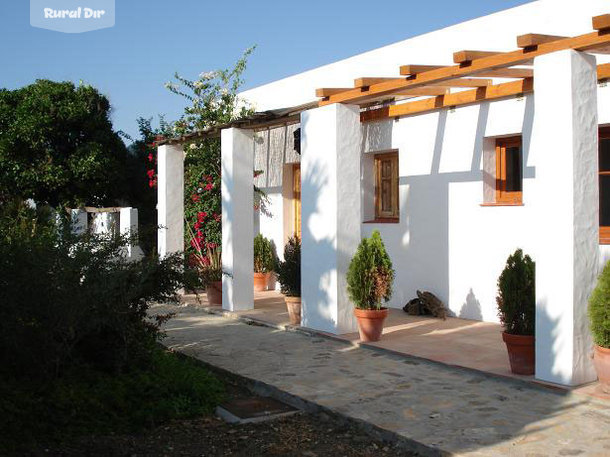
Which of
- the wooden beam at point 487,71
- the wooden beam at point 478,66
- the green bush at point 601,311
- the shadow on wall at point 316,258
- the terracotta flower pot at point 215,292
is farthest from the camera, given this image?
the terracotta flower pot at point 215,292

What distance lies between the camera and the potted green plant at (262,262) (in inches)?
524

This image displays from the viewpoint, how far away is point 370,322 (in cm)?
781

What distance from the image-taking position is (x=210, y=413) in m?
5.52

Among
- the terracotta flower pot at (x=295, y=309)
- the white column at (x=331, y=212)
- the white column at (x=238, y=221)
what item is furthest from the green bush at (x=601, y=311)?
the white column at (x=238, y=221)

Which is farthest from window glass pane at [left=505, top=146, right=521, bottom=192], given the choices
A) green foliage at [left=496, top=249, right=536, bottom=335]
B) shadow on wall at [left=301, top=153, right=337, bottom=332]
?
green foliage at [left=496, top=249, right=536, bottom=335]

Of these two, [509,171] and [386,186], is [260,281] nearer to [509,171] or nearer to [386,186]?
[386,186]

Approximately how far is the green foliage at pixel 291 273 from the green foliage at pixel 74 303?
Result: 3133mm

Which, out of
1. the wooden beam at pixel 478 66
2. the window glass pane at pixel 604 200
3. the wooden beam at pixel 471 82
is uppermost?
the wooden beam at pixel 471 82

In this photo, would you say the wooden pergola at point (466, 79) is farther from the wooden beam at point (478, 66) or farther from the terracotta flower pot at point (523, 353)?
the terracotta flower pot at point (523, 353)

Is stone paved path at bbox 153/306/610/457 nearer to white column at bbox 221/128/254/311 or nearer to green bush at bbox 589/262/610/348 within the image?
green bush at bbox 589/262/610/348

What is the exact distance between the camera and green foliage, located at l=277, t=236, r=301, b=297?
9266 millimetres

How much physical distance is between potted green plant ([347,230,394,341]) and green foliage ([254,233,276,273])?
Result: 18.3ft

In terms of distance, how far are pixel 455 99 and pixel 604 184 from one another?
2.30 metres

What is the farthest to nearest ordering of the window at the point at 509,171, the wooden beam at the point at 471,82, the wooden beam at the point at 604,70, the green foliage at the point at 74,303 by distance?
the window at the point at 509,171 < the wooden beam at the point at 471,82 < the wooden beam at the point at 604,70 < the green foliage at the point at 74,303
